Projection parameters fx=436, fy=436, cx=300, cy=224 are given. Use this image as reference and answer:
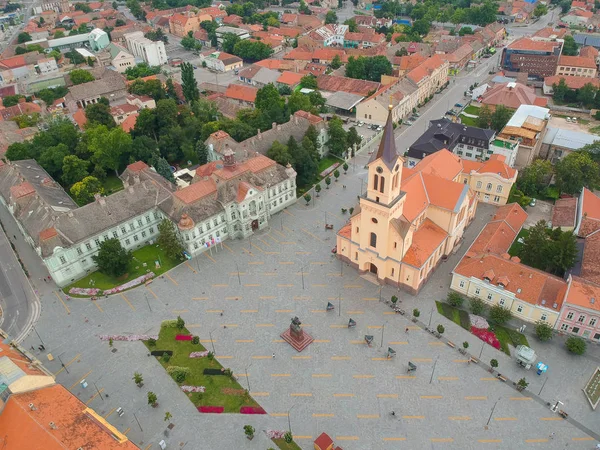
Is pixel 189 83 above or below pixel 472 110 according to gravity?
above

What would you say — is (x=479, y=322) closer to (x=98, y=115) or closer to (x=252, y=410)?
(x=252, y=410)

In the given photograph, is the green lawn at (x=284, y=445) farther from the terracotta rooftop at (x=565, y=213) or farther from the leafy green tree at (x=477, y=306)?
the terracotta rooftop at (x=565, y=213)

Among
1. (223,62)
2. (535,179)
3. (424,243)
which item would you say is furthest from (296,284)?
(223,62)

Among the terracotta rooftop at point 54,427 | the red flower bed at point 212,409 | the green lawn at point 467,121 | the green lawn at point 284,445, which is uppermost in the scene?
the terracotta rooftop at point 54,427

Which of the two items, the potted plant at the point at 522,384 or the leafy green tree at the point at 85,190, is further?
the leafy green tree at the point at 85,190

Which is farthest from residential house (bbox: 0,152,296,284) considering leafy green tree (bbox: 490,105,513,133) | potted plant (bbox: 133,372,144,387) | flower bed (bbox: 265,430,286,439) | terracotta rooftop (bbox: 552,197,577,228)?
leafy green tree (bbox: 490,105,513,133)

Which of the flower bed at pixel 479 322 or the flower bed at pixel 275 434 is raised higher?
the flower bed at pixel 479 322

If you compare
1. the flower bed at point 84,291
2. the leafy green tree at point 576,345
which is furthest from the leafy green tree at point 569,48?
the flower bed at point 84,291

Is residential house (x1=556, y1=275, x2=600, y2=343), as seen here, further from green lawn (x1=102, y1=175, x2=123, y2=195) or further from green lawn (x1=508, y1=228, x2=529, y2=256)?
green lawn (x1=102, y1=175, x2=123, y2=195)
